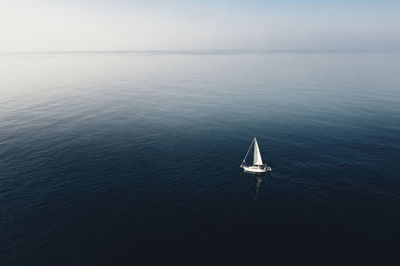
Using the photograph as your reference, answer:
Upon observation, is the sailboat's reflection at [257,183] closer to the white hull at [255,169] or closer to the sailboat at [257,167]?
the white hull at [255,169]

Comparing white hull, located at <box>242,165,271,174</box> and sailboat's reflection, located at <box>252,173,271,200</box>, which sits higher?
white hull, located at <box>242,165,271,174</box>

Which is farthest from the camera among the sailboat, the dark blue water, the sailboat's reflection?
the sailboat

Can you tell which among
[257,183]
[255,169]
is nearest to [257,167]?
[255,169]

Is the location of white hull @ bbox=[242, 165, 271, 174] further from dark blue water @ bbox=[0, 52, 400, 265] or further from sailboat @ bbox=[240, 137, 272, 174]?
dark blue water @ bbox=[0, 52, 400, 265]

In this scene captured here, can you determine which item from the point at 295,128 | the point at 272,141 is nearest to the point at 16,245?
the point at 272,141

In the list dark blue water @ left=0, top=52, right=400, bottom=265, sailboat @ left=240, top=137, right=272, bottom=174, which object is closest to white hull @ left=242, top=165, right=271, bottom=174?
sailboat @ left=240, top=137, right=272, bottom=174

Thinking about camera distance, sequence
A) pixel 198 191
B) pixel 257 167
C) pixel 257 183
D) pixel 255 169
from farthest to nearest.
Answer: pixel 257 167
pixel 255 169
pixel 257 183
pixel 198 191

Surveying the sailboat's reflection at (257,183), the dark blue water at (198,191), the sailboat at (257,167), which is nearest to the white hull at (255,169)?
the sailboat at (257,167)

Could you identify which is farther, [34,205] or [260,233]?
[34,205]

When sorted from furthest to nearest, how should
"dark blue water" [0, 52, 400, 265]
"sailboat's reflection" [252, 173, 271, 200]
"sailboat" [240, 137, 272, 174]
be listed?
"sailboat" [240, 137, 272, 174], "sailboat's reflection" [252, 173, 271, 200], "dark blue water" [0, 52, 400, 265]

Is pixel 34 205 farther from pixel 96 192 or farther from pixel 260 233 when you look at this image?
pixel 260 233

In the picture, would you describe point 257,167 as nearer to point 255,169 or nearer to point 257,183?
point 255,169
